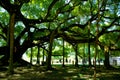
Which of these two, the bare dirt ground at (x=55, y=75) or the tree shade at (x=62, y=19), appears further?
the tree shade at (x=62, y=19)

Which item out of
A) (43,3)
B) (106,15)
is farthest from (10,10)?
(106,15)

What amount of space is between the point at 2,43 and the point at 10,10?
21.1 m

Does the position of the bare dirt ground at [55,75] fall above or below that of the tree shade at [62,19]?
below

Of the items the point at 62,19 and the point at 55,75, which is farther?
the point at 62,19

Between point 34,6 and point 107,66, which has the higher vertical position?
point 34,6

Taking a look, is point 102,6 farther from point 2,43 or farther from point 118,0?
point 2,43

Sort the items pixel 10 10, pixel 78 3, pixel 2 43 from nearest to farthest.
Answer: pixel 10 10 → pixel 78 3 → pixel 2 43

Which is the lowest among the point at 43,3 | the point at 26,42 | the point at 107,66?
the point at 107,66

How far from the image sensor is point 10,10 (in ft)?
71.4

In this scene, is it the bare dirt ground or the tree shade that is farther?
the tree shade

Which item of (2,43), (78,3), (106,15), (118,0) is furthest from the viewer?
(2,43)

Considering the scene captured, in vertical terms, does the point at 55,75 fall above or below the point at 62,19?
below

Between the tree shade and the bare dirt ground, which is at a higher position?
the tree shade

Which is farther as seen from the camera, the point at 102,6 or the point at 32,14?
the point at 32,14
